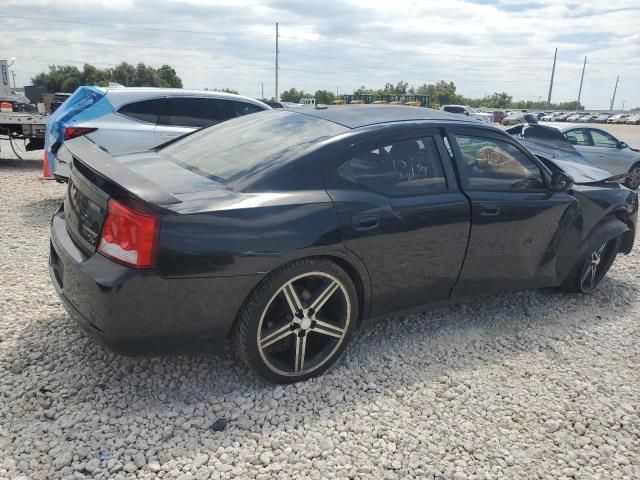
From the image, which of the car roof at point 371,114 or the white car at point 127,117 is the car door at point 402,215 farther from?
the white car at point 127,117

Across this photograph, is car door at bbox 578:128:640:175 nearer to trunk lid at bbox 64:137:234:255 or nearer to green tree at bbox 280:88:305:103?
trunk lid at bbox 64:137:234:255

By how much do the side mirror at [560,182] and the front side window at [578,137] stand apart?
7.78 m

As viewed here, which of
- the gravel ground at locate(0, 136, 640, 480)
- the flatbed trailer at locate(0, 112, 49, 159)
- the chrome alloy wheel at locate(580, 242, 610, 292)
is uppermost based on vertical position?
the flatbed trailer at locate(0, 112, 49, 159)

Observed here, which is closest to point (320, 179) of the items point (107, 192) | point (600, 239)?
point (107, 192)

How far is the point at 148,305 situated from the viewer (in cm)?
234

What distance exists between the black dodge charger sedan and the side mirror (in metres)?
0.02

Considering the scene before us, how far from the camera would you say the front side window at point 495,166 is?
3.38m

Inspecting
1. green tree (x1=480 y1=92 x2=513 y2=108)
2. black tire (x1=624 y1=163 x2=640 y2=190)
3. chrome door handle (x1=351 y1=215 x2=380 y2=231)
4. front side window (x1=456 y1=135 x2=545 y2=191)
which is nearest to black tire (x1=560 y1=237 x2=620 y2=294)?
front side window (x1=456 y1=135 x2=545 y2=191)

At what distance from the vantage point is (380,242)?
2904 millimetres

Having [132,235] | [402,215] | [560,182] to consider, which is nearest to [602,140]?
[560,182]

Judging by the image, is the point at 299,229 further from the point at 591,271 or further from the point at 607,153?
the point at 607,153

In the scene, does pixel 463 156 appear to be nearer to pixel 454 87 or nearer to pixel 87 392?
pixel 87 392

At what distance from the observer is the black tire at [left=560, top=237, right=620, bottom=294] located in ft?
14.0

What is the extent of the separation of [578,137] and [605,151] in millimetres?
712
